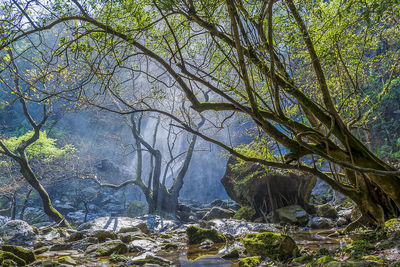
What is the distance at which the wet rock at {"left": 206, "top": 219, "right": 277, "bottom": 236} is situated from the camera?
10.3 meters

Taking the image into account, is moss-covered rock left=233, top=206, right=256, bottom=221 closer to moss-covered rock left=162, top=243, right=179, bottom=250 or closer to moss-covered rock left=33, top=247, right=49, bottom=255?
moss-covered rock left=162, top=243, right=179, bottom=250

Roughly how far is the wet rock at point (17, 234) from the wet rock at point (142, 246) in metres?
4.15

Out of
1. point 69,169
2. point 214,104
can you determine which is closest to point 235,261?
point 214,104

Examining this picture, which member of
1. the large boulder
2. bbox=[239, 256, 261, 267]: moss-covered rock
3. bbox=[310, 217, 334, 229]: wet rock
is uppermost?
the large boulder

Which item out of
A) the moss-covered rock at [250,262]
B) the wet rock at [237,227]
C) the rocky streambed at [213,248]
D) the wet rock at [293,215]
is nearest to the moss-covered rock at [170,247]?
the rocky streambed at [213,248]

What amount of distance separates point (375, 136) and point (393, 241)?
1899 centimetres

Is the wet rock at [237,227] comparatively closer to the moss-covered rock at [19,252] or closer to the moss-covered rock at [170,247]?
the moss-covered rock at [170,247]

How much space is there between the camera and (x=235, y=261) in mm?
5680

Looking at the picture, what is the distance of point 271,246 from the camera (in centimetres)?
532

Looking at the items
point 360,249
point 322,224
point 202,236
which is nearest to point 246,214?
point 322,224

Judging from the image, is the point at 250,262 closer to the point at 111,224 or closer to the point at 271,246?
the point at 271,246

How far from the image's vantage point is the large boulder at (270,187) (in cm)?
1430

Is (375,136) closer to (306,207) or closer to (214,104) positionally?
(306,207)

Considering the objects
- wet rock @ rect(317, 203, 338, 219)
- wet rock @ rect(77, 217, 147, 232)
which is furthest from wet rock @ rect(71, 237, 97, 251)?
wet rock @ rect(317, 203, 338, 219)
